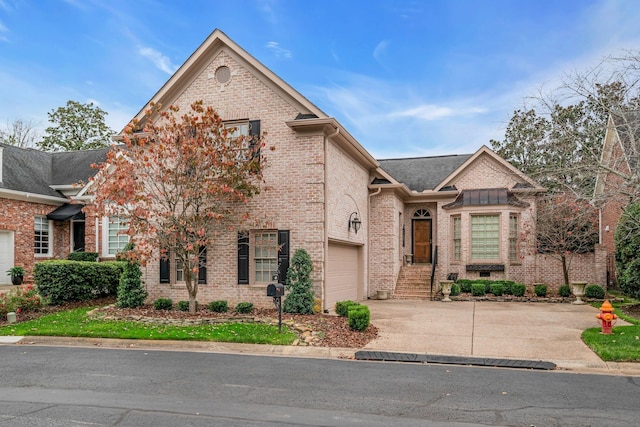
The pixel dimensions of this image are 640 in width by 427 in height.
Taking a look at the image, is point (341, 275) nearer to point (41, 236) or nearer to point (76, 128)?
point (41, 236)

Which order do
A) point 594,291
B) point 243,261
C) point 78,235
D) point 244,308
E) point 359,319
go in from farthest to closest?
point 78,235 < point 594,291 < point 243,261 < point 244,308 < point 359,319

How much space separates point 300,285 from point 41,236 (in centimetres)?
1505

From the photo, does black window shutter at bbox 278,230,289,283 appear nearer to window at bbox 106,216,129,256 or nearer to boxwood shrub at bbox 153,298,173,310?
boxwood shrub at bbox 153,298,173,310

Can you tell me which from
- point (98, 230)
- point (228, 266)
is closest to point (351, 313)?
point (228, 266)

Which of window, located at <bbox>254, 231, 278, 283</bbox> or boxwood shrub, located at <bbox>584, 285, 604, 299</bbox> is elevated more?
window, located at <bbox>254, 231, 278, 283</bbox>

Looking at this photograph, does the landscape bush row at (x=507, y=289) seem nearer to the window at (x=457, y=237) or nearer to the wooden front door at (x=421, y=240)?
the window at (x=457, y=237)

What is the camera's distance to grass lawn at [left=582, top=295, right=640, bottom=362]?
8.66 meters

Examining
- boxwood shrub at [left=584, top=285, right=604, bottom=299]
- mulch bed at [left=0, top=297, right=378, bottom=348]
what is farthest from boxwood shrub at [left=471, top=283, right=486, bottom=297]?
mulch bed at [left=0, top=297, right=378, bottom=348]

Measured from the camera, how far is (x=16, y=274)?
810 inches

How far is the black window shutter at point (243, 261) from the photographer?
14.6 metres

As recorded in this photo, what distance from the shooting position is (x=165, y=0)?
46.6ft

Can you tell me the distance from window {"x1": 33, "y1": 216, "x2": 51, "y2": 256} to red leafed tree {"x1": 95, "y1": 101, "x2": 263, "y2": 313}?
11.2 meters

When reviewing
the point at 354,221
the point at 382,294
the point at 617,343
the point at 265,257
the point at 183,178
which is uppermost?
the point at 183,178

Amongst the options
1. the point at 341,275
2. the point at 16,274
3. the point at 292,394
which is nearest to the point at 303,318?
the point at 341,275
